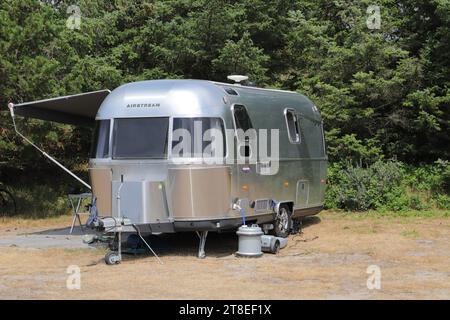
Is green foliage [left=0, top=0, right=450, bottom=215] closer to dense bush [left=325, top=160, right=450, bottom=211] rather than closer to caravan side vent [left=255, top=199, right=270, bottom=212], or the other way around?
dense bush [left=325, top=160, right=450, bottom=211]

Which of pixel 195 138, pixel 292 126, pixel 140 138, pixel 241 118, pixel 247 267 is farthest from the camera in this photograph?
pixel 292 126

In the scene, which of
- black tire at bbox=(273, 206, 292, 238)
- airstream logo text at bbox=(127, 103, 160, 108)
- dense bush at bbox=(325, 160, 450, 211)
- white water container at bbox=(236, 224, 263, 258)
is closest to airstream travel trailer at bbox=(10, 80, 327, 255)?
airstream logo text at bbox=(127, 103, 160, 108)

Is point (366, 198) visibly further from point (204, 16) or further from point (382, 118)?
point (204, 16)

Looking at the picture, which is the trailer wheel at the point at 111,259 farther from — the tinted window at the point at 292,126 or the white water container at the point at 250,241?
the tinted window at the point at 292,126

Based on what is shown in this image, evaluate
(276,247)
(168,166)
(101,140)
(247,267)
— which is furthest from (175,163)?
(276,247)

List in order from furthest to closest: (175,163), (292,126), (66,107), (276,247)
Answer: (66,107), (292,126), (276,247), (175,163)

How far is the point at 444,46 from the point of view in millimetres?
18391

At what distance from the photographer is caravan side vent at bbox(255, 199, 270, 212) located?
11617 millimetres

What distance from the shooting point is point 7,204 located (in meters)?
18.0

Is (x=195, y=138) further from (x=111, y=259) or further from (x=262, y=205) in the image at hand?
(x=111, y=259)

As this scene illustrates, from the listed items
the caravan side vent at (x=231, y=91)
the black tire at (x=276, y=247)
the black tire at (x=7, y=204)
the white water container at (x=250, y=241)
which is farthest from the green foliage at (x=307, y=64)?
the white water container at (x=250, y=241)

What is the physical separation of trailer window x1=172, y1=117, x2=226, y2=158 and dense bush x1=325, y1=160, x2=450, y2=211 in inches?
313

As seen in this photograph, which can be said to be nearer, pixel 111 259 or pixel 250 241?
pixel 111 259

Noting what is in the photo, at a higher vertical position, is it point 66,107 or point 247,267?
point 66,107
